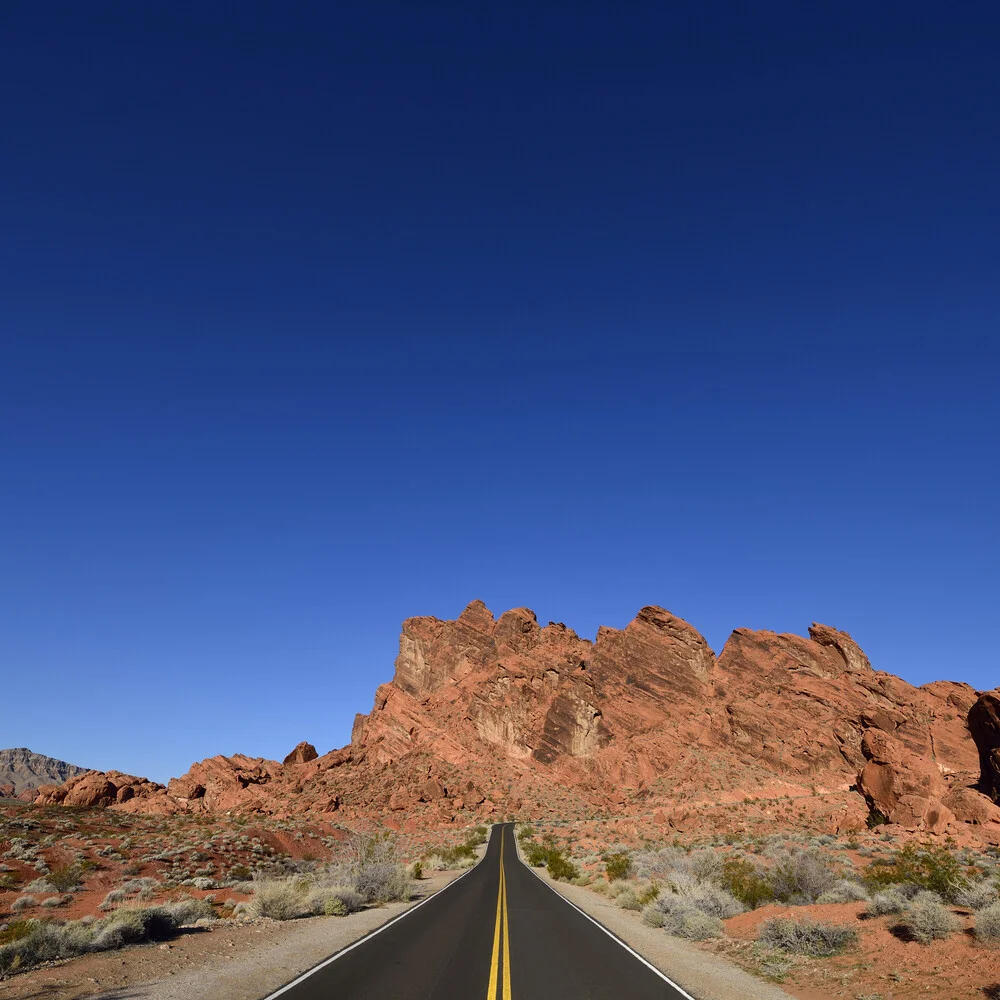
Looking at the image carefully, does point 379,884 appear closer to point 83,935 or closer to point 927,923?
point 83,935

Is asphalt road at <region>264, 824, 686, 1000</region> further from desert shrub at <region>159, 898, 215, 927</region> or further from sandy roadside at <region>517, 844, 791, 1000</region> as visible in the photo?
desert shrub at <region>159, 898, 215, 927</region>

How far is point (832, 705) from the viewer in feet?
277

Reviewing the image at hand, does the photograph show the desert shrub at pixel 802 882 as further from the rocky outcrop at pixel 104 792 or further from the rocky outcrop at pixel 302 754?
the rocky outcrop at pixel 302 754

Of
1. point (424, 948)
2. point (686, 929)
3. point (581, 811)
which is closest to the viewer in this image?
point (424, 948)

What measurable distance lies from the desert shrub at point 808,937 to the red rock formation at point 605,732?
5854 cm

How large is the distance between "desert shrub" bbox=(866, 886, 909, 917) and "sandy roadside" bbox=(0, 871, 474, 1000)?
1117 cm

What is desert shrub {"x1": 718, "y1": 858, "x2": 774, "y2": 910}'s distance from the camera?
17219 millimetres

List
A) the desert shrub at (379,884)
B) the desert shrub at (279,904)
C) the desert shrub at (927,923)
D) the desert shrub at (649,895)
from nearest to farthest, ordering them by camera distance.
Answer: the desert shrub at (927,923), the desert shrub at (279,904), the desert shrub at (649,895), the desert shrub at (379,884)

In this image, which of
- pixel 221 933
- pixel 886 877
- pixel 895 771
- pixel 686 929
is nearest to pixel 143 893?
pixel 221 933

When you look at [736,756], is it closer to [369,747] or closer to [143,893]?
[369,747]

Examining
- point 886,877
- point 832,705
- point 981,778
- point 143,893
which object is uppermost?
point 832,705

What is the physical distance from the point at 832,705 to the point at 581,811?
1446 inches

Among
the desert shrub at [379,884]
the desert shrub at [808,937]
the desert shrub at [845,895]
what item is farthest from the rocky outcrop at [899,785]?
the desert shrub at [379,884]

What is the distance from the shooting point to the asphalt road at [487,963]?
9.54m
